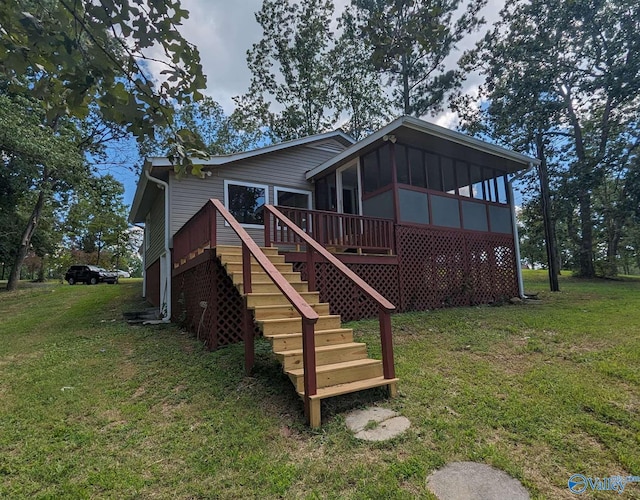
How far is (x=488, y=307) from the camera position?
851cm

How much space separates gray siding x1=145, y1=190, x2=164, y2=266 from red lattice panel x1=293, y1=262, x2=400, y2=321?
5.16 meters

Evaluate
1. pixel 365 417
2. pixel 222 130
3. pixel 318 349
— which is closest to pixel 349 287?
pixel 318 349

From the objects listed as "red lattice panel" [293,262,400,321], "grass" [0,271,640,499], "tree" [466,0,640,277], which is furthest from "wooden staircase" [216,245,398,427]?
"tree" [466,0,640,277]

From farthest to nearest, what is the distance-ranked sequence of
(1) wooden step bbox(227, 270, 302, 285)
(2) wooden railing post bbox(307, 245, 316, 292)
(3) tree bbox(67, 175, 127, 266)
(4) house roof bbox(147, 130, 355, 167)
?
(3) tree bbox(67, 175, 127, 266), (4) house roof bbox(147, 130, 355, 167), (2) wooden railing post bbox(307, 245, 316, 292), (1) wooden step bbox(227, 270, 302, 285)

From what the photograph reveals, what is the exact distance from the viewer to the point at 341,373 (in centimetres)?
344

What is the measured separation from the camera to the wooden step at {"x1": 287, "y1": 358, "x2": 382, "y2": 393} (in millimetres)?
3314

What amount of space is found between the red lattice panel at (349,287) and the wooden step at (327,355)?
8.59 ft

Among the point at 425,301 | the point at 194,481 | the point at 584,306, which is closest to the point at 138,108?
the point at 194,481

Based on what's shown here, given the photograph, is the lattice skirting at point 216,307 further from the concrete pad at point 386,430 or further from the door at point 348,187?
the door at point 348,187

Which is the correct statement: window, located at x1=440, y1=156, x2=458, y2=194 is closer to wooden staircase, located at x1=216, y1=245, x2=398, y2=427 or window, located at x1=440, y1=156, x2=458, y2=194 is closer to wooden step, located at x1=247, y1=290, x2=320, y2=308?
wooden staircase, located at x1=216, y1=245, x2=398, y2=427

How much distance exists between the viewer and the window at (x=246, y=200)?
9.23 metres

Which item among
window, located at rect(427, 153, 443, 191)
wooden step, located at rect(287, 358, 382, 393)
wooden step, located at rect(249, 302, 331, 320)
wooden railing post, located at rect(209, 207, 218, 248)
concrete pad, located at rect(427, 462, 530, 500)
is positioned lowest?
concrete pad, located at rect(427, 462, 530, 500)
